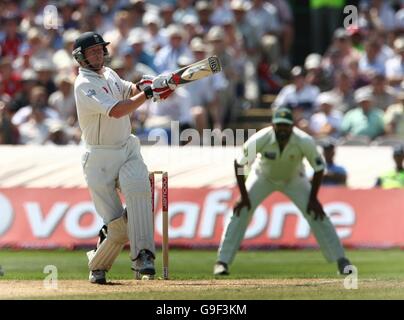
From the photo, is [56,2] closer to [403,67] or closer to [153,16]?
[153,16]

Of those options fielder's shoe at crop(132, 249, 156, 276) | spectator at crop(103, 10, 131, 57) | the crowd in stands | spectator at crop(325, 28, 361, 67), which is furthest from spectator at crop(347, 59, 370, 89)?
fielder's shoe at crop(132, 249, 156, 276)

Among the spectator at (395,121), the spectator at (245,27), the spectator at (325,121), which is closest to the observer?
the spectator at (395,121)

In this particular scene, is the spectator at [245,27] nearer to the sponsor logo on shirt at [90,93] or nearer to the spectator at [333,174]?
the spectator at [333,174]

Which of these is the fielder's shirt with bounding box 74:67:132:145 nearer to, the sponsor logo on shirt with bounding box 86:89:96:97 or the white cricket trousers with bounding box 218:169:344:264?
the sponsor logo on shirt with bounding box 86:89:96:97

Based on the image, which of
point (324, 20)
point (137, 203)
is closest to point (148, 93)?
point (137, 203)

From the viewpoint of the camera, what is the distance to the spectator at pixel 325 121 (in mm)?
18719

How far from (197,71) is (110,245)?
1832 mm

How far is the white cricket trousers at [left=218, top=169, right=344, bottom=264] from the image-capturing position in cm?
1364

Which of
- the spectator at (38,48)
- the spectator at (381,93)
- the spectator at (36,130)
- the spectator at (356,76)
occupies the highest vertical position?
the spectator at (38,48)

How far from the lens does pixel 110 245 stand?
36.1 ft

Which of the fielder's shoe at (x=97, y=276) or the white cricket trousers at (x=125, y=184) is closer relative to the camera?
the white cricket trousers at (x=125, y=184)

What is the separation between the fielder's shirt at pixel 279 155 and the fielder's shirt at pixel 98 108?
2956 mm

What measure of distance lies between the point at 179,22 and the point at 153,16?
46 centimetres

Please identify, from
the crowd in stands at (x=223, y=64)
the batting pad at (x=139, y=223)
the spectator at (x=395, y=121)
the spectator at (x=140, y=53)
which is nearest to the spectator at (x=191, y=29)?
the crowd in stands at (x=223, y=64)
